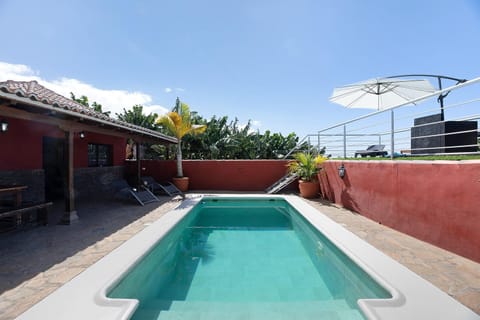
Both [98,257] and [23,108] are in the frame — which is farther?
[23,108]

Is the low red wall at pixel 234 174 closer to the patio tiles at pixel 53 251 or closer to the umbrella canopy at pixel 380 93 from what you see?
the umbrella canopy at pixel 380 93

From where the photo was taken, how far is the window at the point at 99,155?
36.8 feet

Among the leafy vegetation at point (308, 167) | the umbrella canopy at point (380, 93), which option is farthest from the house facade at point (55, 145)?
the umbrella canopy at point (380, 93)

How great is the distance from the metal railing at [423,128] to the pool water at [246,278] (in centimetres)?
332

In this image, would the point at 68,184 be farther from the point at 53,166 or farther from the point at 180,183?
the point at 180,183

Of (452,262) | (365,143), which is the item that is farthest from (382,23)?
(452,262)

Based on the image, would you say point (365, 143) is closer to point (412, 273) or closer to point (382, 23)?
point (382, 23)

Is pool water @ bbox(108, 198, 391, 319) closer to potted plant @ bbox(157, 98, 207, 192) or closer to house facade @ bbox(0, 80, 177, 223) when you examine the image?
house facade @ bbox(0, 80, 177, 223)

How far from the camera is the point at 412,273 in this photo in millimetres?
3584

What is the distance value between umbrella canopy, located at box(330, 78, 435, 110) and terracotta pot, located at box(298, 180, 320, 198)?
3527mm

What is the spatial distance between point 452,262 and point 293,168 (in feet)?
24.0

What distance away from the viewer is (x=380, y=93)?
8.59 m

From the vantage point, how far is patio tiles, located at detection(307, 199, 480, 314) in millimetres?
3154

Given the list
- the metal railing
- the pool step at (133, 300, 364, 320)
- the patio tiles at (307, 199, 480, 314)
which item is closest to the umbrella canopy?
the metal railing
